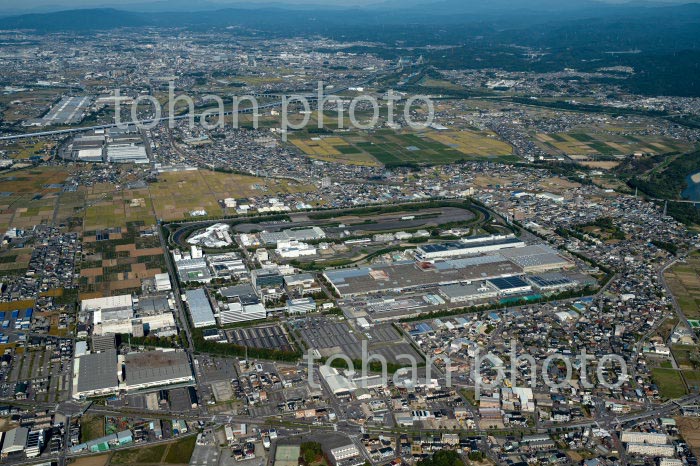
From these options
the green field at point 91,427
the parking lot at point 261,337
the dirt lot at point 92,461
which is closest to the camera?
the dirt lot at point 92,461

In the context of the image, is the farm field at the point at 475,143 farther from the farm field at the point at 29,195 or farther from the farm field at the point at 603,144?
the farm field at the point at 29,195

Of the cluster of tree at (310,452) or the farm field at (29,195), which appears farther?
the farm field at (29,195)

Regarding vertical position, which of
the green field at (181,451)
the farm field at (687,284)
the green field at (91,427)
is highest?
the green field at (91,427)

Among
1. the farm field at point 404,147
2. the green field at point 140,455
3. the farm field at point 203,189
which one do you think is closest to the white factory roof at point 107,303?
the green field at point 140,455

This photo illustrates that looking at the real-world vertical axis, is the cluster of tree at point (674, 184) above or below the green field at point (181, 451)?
below

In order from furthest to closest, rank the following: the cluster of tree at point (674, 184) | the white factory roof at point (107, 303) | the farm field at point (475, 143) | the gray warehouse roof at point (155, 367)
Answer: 1. the farm field at point (475, 143)
2. the cluster of tree at point (674, 184)
3. the white factory roof at point (107, 303)
4. the gray warehouse roof at point (155, 367)

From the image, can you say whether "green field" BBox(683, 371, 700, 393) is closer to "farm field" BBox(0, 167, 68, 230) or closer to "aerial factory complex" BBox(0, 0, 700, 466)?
"aerial factory complex" BBox(0, 0, 700, 466)
